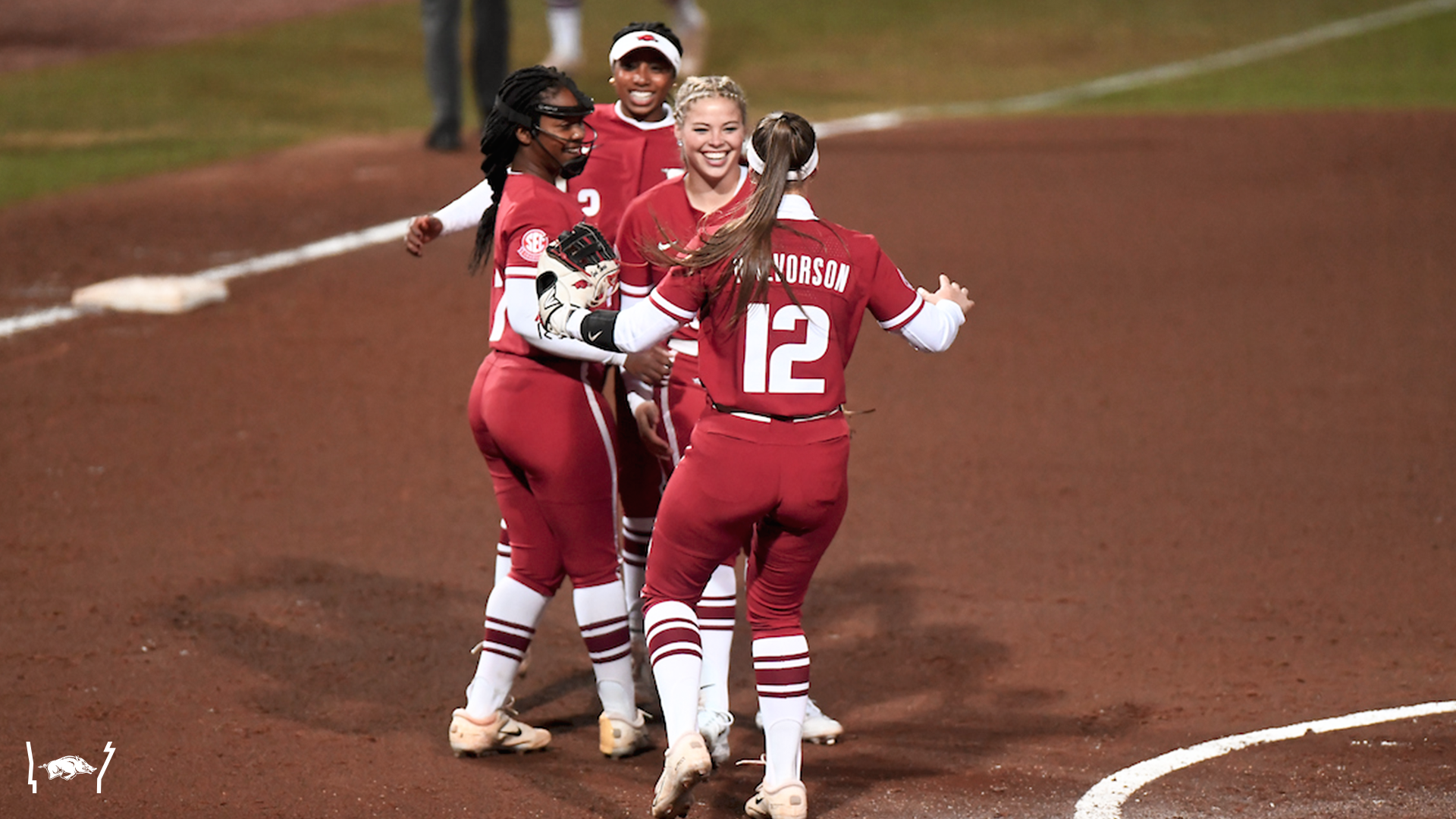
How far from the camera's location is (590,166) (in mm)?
5293

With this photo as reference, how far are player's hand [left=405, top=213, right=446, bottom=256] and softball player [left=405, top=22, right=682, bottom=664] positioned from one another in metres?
0.15

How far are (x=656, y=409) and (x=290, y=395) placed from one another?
3.91 m

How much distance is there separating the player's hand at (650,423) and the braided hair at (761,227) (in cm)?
83

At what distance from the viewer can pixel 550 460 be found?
4578mm

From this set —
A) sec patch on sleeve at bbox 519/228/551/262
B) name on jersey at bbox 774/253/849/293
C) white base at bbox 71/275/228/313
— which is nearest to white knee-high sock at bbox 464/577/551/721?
sec patch on sleeve at bbox 519/228/551/262

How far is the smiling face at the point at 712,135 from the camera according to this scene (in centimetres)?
454

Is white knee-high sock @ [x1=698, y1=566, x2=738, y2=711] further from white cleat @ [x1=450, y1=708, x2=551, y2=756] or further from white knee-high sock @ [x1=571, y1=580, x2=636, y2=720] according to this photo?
white cleat @ [x1=450, y1=708, x2=551, y2=756]

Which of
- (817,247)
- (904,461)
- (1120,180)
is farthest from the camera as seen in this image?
(1120,180)

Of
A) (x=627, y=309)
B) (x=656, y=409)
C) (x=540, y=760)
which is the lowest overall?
A: (x=540, y=760)

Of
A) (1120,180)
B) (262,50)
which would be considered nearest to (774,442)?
(1120,180)

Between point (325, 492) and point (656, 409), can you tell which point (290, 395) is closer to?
point (325, 492)

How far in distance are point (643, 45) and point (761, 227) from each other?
55.7 inches

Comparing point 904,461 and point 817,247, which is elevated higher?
point 817,247

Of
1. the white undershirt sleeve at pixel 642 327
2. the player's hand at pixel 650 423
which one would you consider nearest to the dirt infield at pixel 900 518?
the player's hand at pixel 650 423
